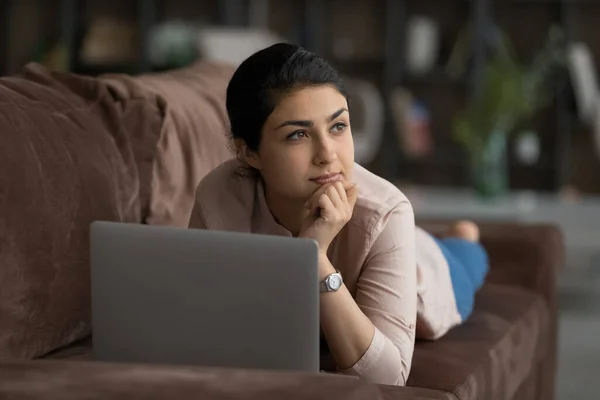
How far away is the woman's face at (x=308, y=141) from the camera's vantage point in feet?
4.83

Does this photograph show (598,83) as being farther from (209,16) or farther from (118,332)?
(118,332)

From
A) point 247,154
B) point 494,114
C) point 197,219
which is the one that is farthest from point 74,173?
point 494,114

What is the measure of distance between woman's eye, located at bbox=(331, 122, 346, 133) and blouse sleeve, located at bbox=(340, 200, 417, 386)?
0.51ft

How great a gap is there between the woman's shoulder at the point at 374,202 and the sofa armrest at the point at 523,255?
966 millimetres

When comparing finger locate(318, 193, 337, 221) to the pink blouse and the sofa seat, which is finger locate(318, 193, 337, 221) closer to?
the pink blouse

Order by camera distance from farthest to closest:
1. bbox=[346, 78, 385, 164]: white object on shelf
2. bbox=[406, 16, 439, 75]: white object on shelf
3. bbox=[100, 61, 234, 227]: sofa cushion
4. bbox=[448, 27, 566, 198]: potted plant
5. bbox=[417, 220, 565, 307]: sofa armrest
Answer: bbox=[406, 16, 439, 75]: white object on shelf → bbox=[346, 78, 385, 164]: white object on shelf → bbox=[448, 27, 566, 198]: potted plant → bbox=[417, 220, 565, 307]: sofa armrest → bbox=[100, 61, 234, 227]: sofa cushion

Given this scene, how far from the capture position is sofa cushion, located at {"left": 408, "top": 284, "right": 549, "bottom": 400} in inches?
64.1

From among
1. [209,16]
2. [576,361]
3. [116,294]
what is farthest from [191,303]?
[209,16]

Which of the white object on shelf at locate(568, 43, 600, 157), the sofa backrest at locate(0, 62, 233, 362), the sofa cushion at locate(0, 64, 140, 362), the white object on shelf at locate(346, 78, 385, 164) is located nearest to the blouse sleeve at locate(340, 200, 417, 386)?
the sofa backrest at locate(0, 62, 233, 362)

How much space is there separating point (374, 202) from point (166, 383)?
0.56m

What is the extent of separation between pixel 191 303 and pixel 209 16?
5996 mm

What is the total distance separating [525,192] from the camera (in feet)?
22.0

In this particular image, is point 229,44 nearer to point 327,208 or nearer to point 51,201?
point 51,201

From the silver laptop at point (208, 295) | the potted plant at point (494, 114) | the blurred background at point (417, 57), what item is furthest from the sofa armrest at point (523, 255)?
the blurred background at point (417, 57)
